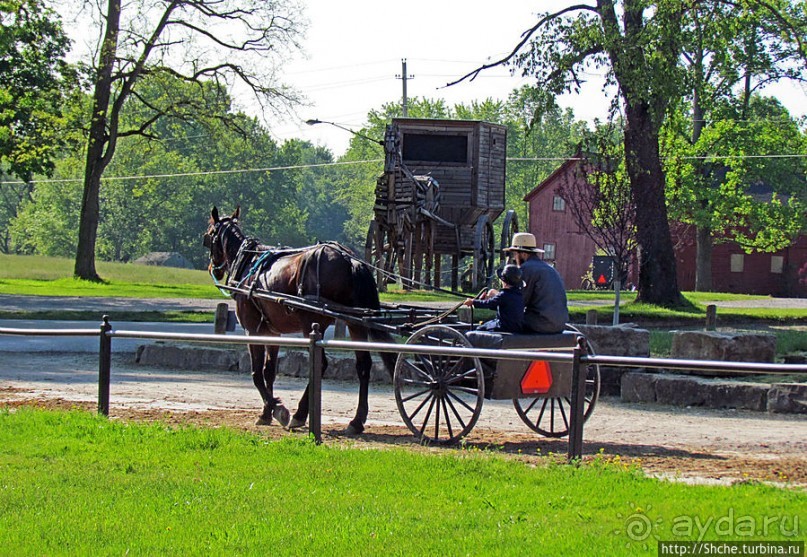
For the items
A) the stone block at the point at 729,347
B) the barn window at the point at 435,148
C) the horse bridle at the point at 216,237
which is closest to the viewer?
the horse bridle at the point at 216,237

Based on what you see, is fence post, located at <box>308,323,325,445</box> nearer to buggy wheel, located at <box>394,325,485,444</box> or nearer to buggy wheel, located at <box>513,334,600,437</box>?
buggy wheel, located at <box>394,325,485,444</box>

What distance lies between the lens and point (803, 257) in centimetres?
6619

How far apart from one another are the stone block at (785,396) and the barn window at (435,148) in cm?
2748

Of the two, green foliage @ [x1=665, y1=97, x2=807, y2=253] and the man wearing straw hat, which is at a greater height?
green foliage @ [x1=665, y1=97, x2=807, y2=253]

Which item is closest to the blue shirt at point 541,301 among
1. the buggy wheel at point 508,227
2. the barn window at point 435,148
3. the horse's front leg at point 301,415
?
the horse's front leg at point 301,415

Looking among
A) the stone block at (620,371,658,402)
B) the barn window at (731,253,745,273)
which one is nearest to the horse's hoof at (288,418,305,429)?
the stone block at (620,371,658,402)

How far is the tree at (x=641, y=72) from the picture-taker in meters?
26.2

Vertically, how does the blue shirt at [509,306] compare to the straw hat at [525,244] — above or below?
below

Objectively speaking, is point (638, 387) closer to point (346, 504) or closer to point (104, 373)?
point (104, 373)

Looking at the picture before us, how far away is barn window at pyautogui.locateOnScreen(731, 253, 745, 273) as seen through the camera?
6694 cm

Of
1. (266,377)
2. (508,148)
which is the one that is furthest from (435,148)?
(508,148)

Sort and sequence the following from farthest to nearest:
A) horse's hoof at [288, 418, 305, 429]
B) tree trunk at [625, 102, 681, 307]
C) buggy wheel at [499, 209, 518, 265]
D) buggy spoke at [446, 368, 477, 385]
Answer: buggy wheel at [499, 209, 518, 265]
tree trunk at [625, 102, 681, 307]
horse's hoof at [288, 418, 305, 429]
buggy spoke at [446, 368, 477, 385]

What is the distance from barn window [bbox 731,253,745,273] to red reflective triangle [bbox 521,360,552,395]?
5984 centimetres

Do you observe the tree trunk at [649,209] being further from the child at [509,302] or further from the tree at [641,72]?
the child at [509,302]
